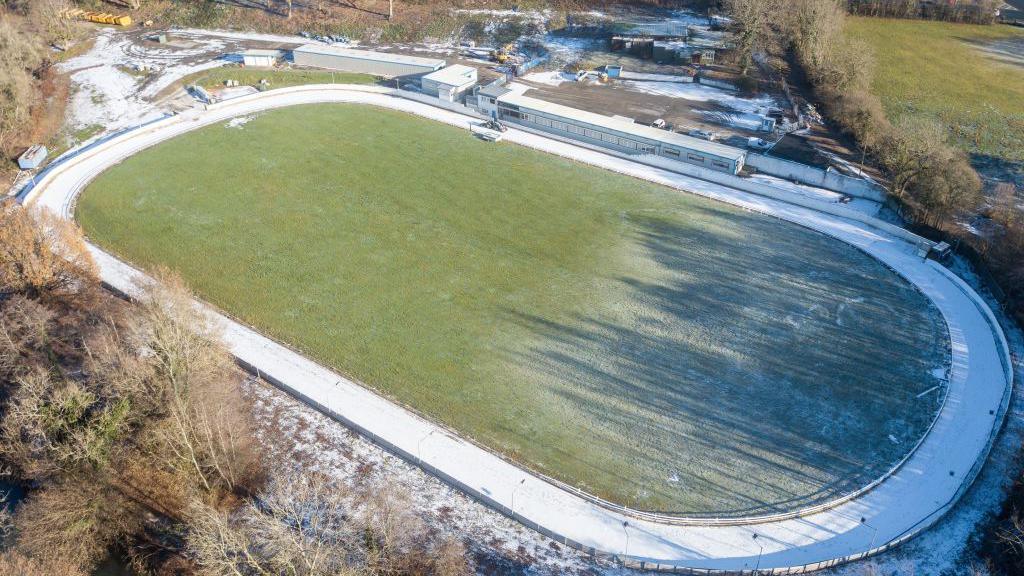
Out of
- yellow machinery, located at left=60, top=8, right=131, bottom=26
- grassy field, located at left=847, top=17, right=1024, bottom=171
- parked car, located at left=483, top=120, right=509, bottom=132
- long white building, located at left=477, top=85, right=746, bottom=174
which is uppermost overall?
grassy field, located at left=847, top=17, right=1024, bottom=171

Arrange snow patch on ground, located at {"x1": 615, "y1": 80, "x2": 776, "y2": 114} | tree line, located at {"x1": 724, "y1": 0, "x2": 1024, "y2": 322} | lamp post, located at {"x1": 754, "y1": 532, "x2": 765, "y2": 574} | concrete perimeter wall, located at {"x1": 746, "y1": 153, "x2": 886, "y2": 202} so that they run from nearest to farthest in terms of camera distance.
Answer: lamp post, located at {"x1": 754, "y1": 532, "x2": 765, "y2": 574}, tree line, located at {"x1": 724, "y1": 0, "x2": 1024, "y2": 322}, concrete perimeter wall, located at {"x1": 746, "y1": 153, "x2": 886, "y2": 202}, snow patch on ground, located at {"x1": 615, "y1": 80, "x2": 776, "y2": 114}

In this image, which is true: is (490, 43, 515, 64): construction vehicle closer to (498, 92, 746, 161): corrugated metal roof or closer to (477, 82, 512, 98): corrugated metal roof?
(477, 82, 512, 98): corrugated metal roof

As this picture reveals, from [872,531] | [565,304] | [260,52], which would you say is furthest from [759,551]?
[260,52]

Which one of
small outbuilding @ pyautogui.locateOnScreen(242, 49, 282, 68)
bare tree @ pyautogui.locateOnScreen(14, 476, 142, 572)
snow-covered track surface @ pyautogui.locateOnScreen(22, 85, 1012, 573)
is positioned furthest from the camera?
small outbuilding @ pyautogui.locateOnScreen(242, 49, 282, 68)

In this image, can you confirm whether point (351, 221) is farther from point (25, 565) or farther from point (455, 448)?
point (25, 565)

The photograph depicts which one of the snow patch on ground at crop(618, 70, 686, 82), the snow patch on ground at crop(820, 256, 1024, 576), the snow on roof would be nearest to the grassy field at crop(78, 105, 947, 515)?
the snow patch on ground at crop(820, 256, 1024, 576)

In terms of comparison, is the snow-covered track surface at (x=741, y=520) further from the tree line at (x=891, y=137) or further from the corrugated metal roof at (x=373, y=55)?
the corrugated metal roof at (x=373, y=55)
